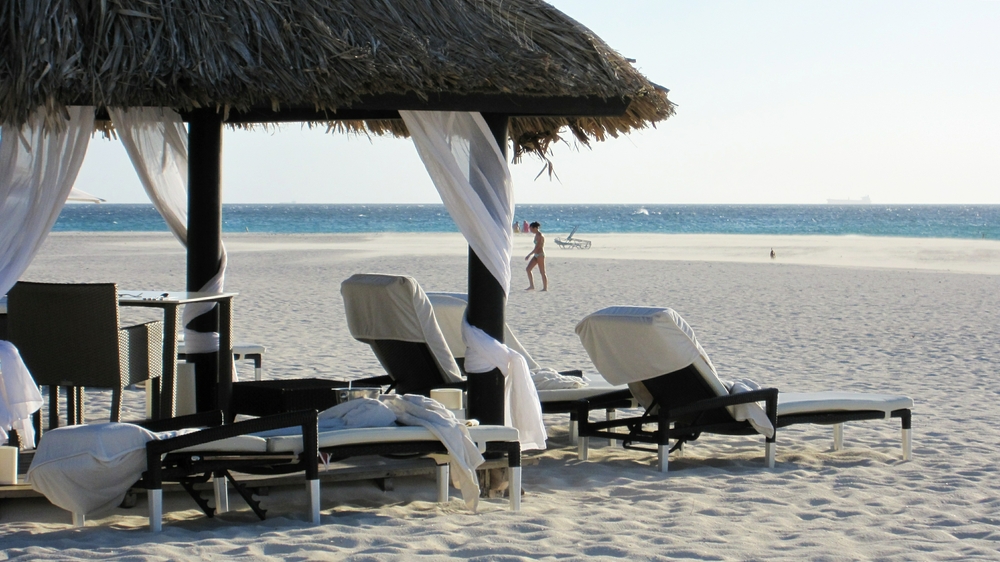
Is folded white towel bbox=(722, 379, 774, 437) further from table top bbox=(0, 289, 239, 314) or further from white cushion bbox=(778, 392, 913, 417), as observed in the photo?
table top bbox=(0, 289, 239, 314)

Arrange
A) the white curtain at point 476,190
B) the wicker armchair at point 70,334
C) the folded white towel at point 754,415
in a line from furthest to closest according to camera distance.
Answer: the folded white towel at point 754,415 < the wicker armchair at point 70,334 < the white curtain at point 476,190

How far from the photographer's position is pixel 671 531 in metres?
3.94

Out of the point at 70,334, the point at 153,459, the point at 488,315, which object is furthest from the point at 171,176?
the point at 153,459

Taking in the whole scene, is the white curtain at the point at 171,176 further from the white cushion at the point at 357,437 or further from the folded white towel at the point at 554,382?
the white cushion at the point at 357,437

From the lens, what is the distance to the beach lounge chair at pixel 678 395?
4969mm

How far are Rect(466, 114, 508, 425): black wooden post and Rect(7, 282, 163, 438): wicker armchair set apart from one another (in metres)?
1.60

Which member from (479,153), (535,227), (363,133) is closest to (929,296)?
(535,227)

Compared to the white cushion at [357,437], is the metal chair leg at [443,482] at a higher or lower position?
lower

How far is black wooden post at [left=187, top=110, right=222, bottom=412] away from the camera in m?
5.81

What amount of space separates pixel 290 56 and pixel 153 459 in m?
1.70

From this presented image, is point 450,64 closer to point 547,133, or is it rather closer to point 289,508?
point 547,133

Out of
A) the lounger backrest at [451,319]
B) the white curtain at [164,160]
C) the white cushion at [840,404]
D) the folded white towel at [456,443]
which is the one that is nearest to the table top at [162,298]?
the white curtain at [164,160]

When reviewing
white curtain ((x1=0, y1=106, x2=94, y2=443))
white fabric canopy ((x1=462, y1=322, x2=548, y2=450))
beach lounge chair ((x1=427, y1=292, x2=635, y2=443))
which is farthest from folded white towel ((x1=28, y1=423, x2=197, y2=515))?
beach lounge chair ((x1=427, y1=292, x2=635, y2=443))

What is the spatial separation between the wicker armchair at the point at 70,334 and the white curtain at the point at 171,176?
825 mm
